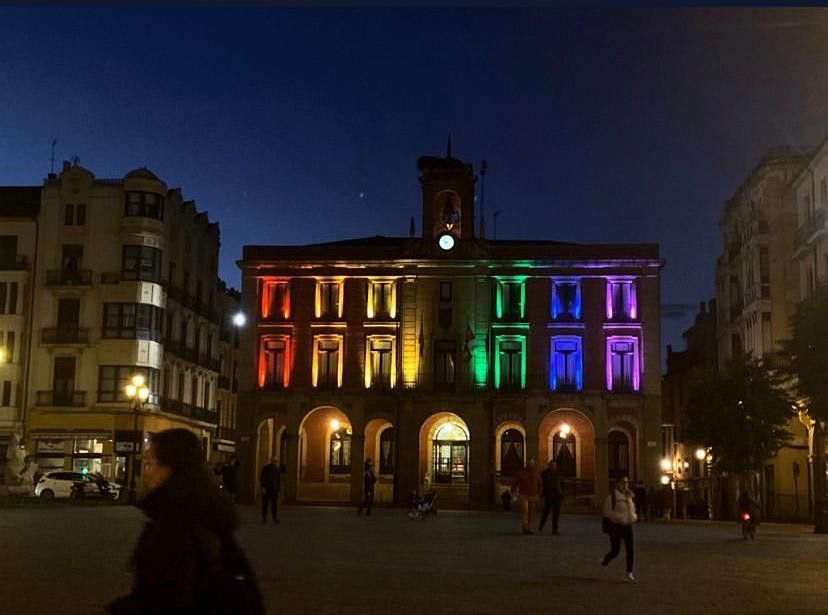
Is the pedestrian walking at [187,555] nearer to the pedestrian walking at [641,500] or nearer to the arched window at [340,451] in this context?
the pedestrian walking at [641,500]

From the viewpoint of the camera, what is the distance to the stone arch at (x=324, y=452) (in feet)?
194

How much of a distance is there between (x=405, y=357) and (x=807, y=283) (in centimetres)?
2136

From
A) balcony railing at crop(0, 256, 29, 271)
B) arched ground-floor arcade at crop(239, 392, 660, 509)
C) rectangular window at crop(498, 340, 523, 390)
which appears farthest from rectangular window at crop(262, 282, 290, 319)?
balcony railing at crop(0, 256, 29, 271)

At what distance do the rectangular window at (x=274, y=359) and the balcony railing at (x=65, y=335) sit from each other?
943 cm

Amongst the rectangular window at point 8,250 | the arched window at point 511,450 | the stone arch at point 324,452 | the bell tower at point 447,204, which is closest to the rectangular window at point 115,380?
the rectangular window at point 8,250

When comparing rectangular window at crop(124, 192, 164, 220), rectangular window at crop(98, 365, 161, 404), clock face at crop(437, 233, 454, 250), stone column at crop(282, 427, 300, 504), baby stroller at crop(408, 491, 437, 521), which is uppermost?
rectangular window at crop(124, 192, 164, 220)

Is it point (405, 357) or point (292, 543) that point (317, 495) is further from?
point (292, 543)

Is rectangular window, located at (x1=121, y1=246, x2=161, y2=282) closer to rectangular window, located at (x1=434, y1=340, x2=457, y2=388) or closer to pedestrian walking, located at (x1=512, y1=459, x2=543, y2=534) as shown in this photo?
rectangular window, located at (x1=434, y1=340, x2=457, y2=388)

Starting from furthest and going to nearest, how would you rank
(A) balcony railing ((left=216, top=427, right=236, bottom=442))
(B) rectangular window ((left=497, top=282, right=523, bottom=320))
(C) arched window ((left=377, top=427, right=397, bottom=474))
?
(A) balcony railing ((left=216, top=427, right=236, bottom=442)) < (C) arched window ((left=377, top=427, right=397, bottom=474)) < (B) rectangular window ((left=497, top=282, right=523, bottom=320))

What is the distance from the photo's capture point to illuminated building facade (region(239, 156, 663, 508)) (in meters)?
57.1

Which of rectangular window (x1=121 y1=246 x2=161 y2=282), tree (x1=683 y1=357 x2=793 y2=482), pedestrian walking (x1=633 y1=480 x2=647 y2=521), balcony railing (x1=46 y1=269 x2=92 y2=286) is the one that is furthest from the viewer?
rectangular window (x1=121 y1=246 x2=161 y2=282)

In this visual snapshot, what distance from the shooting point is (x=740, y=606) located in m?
11.7

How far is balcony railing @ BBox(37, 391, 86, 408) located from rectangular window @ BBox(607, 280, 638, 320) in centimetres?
2797

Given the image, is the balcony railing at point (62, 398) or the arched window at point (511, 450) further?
the arched window at point (511, 450)
